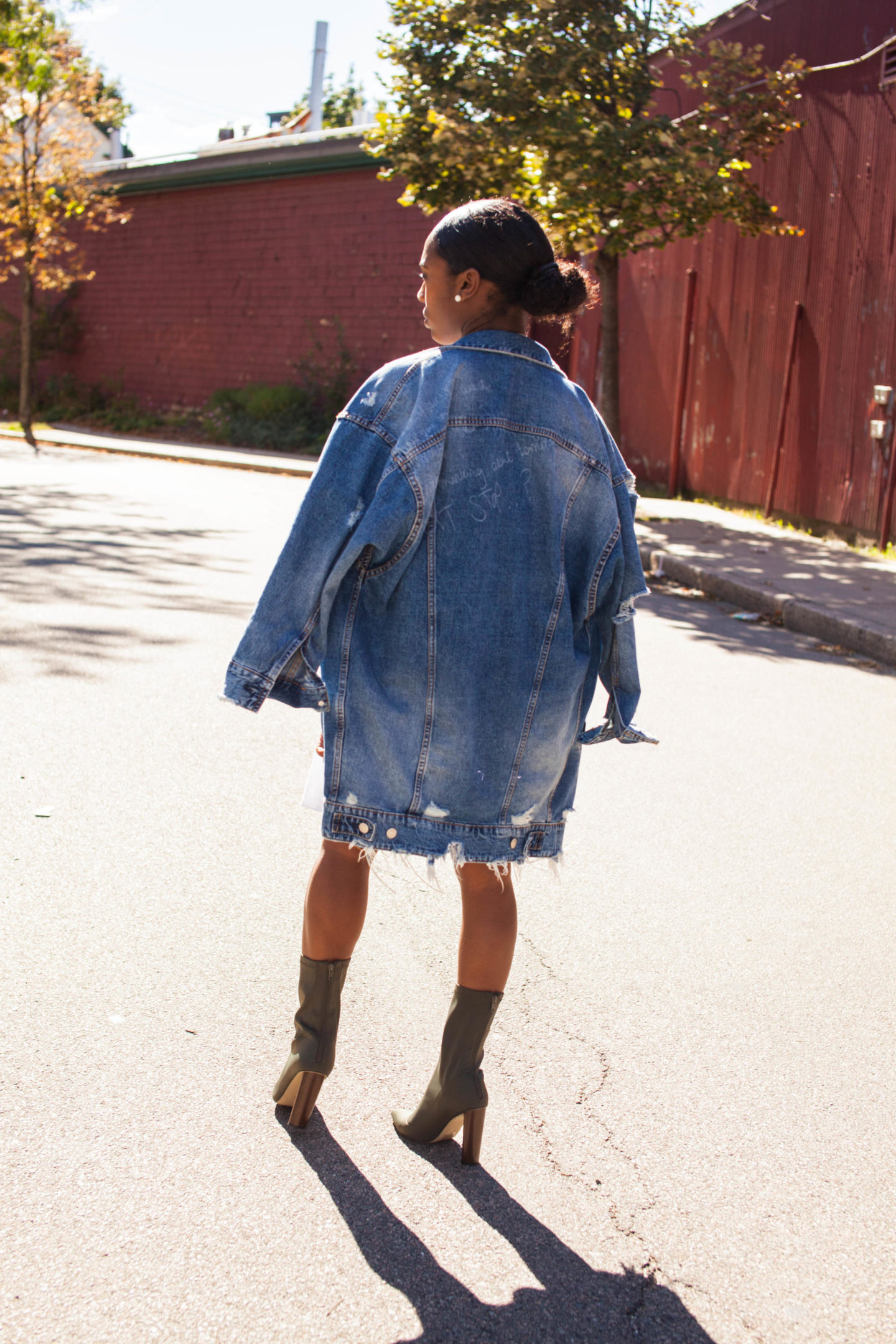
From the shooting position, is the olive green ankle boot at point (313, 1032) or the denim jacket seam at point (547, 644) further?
the olive green ankle boot at point (313, 1032)

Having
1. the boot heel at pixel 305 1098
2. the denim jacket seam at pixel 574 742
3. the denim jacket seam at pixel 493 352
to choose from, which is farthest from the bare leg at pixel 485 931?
the denim jacket seam at pixel 493 352

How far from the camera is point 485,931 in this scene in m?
2.37

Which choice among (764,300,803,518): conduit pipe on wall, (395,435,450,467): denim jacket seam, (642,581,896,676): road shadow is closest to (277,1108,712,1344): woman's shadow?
(395,435,450,467): denim jacket seam

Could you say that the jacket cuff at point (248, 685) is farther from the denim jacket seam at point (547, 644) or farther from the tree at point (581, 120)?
the tree at point (581, 120)

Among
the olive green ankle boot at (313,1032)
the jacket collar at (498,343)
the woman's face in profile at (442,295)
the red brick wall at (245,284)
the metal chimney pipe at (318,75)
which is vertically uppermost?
the metal chimney pipe at (318,75)

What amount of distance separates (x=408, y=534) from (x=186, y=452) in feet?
58.4

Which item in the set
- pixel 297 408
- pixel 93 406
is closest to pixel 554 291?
pixel 297 408

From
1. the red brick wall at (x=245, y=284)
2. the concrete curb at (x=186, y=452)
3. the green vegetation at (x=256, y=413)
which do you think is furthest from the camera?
the green vegetation at (x=256, y=413)

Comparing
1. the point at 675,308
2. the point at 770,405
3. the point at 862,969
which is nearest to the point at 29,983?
the point at 862,969

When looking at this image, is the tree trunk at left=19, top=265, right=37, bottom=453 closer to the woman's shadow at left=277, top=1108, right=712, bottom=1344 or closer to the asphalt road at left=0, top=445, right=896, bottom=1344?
the asphalt road at left=0, top=445, right=896, bottom=1344

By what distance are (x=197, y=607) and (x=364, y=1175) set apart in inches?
206

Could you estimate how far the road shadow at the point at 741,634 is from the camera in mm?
7469

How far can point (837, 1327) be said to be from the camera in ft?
6.57

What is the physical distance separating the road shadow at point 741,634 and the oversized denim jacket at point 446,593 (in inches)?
209
